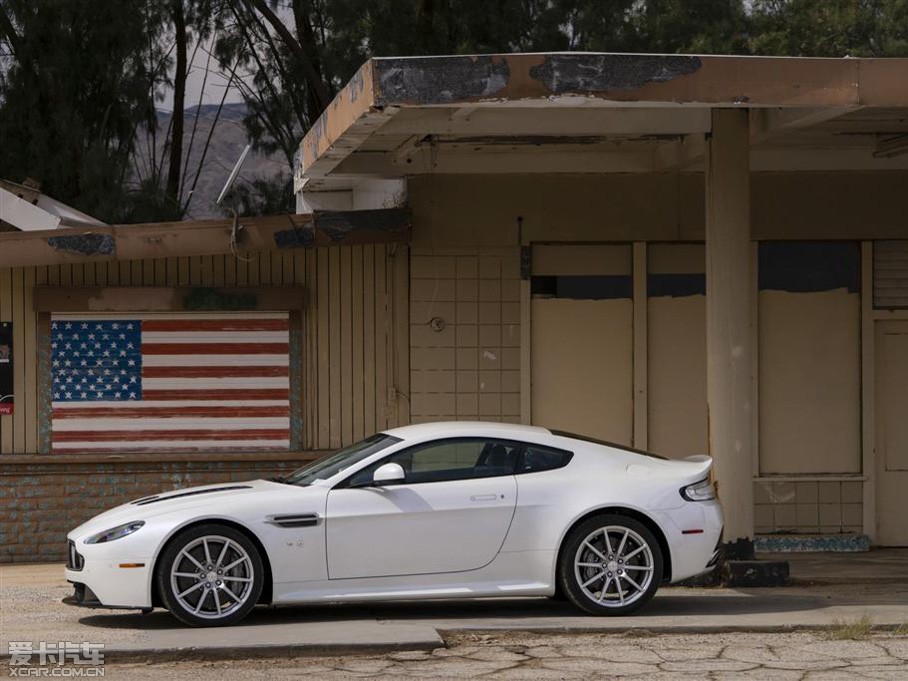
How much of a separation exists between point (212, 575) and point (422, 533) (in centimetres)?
139

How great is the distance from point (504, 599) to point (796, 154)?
593 cm

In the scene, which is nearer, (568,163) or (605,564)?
(605,564)

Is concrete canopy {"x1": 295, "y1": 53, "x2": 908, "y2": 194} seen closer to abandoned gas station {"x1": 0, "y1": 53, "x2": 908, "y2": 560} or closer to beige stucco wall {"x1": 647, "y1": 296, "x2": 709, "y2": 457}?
abandoned gas station {"x1": 0, "y1": 53, "x2": 908, "y2": 560}

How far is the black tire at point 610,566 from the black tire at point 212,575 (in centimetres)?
207

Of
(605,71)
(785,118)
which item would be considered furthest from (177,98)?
(605,71)

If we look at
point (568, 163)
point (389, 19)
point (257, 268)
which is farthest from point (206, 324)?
point (389, 19)

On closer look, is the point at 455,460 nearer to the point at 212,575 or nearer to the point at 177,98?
the point at 212,575

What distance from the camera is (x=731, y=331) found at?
449 inches

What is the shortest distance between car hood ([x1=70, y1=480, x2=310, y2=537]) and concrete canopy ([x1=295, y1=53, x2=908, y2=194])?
2.75 metres

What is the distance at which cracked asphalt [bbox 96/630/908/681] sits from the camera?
7.96 metres

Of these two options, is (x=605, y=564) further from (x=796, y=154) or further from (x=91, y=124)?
(x=91, y=124)

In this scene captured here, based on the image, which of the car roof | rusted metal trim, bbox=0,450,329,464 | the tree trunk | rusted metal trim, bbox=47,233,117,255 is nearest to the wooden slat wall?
rusted metal trim, bbox=0,450,329,464

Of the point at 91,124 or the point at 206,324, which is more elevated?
the point at 91,124

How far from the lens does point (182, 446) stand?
14219 mm
